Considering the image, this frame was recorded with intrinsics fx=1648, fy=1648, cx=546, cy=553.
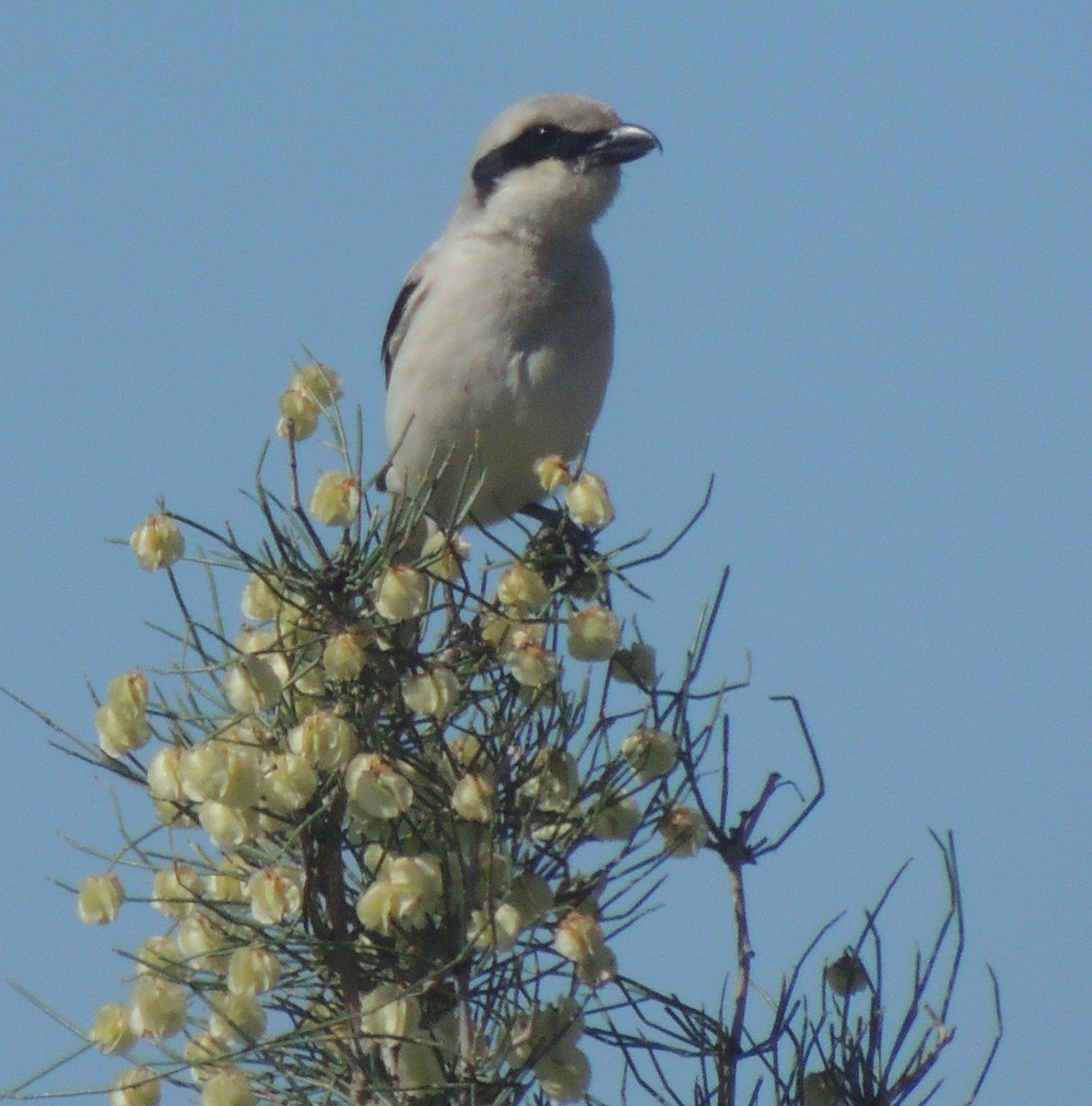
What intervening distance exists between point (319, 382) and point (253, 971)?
2.37 ft

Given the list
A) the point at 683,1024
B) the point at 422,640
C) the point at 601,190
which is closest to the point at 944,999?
the point at 683,1024

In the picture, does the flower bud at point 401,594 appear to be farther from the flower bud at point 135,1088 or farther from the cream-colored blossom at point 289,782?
the flower bud at point 135,1088

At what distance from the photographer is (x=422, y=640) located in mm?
1947

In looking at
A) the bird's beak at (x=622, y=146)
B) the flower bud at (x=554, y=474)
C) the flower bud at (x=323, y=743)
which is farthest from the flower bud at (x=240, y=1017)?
the bird's beak at (x=622, y=146)

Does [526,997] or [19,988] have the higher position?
[526,997]

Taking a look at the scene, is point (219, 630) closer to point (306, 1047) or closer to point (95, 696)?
point (95, 696)

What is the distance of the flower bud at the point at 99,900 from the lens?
173 cm

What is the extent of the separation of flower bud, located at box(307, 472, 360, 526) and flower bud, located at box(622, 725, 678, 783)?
16.5 inches

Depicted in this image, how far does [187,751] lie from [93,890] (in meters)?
0.18

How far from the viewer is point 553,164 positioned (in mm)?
4203

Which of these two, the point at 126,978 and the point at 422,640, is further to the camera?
the point at 422,640

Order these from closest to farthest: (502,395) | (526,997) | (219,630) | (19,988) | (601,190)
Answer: (19,988) → (526,997) → (219,630) → (502,395) → (601,190)

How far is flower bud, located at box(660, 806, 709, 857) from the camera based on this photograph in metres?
1.90

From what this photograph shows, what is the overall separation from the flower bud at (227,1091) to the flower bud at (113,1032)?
0.11 m
